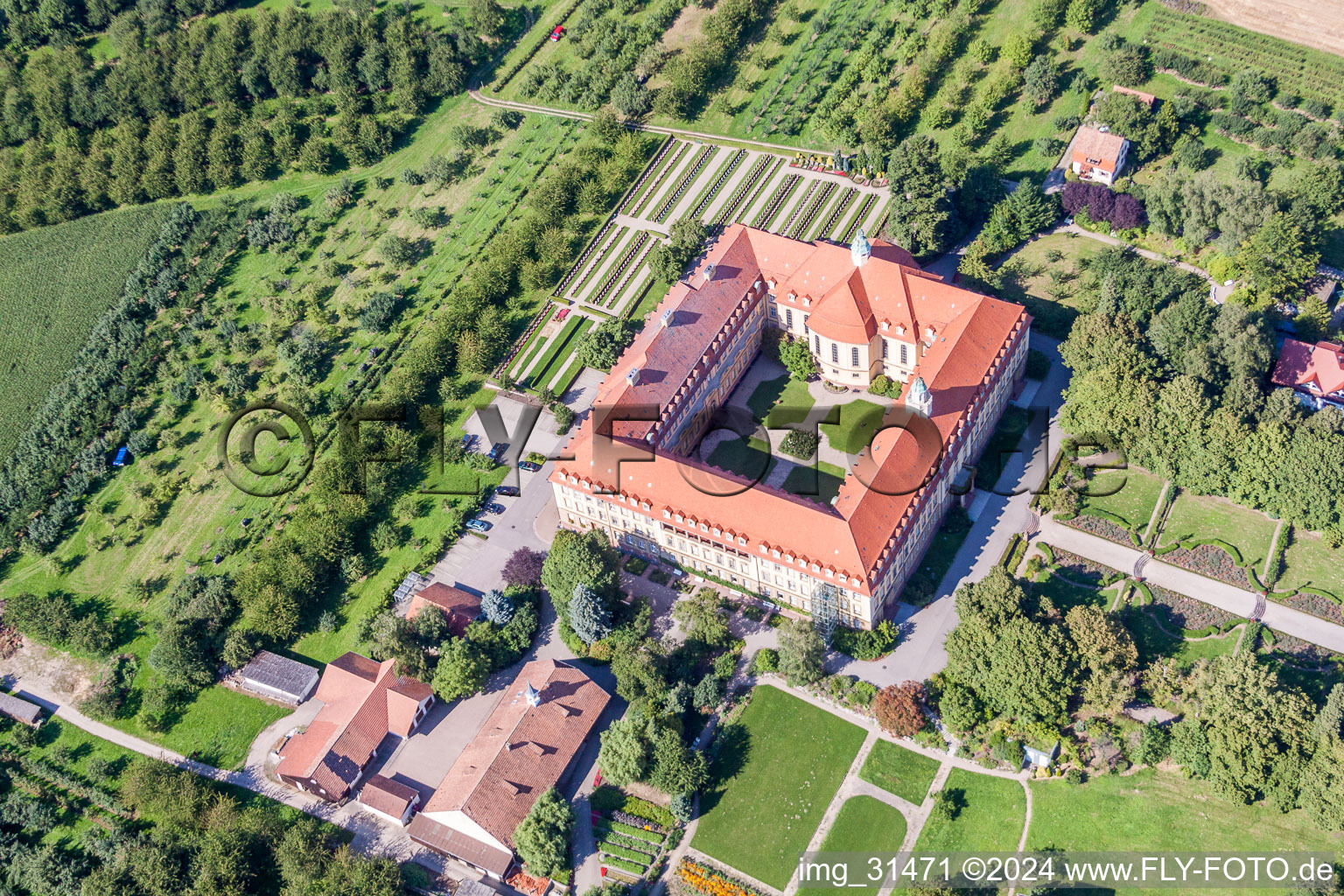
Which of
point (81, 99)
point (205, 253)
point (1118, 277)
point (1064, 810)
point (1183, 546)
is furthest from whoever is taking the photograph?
point (81, 99)

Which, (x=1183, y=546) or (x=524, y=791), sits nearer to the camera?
(x=524, y=791)

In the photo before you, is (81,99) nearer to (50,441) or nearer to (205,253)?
(205,253)

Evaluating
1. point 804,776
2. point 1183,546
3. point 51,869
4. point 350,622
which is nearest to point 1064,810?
point 804,776

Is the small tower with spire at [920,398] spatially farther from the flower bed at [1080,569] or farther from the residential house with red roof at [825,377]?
the flower bed at [1080,569]

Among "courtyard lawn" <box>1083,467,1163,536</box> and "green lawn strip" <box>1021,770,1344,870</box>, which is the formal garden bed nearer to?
"green lawn strip" <box>1021,770,1344,870</box>

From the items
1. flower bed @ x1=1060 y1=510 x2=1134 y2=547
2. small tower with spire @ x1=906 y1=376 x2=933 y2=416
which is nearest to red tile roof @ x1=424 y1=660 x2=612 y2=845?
small tower with spire @ x1=906 y1=376 x2=933 y2=416

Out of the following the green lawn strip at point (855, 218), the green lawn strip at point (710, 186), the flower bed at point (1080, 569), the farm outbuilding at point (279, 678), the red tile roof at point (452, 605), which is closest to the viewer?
the flower bed at point (1080, 569)

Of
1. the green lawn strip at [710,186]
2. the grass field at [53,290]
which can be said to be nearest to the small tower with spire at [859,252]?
the green lawn strip at [710,186]
